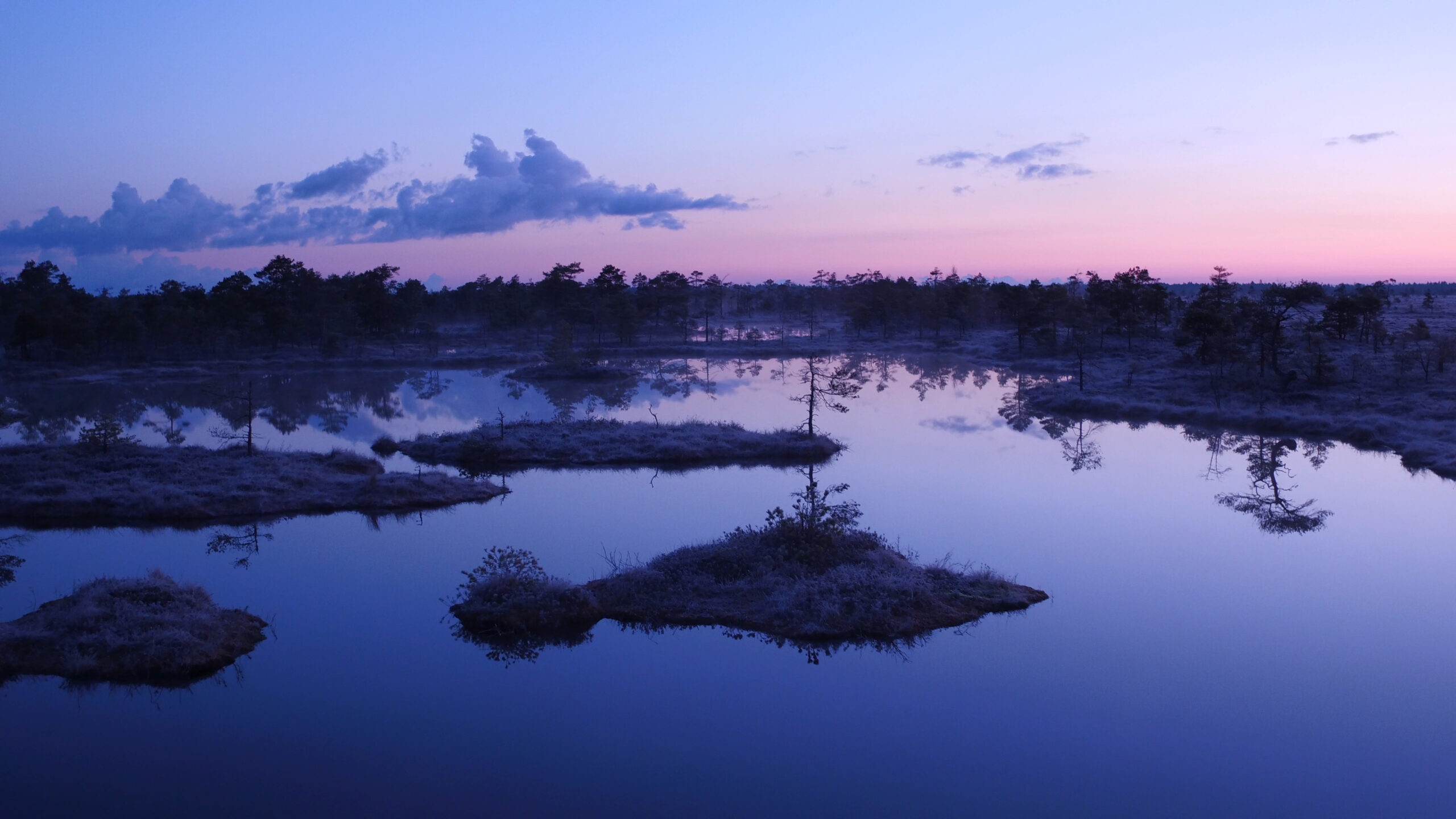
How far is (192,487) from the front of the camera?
21.9m

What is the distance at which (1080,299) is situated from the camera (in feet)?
227

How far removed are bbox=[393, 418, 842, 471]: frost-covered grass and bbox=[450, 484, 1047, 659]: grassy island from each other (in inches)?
467

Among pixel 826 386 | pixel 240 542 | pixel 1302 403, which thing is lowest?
pixel 240 542

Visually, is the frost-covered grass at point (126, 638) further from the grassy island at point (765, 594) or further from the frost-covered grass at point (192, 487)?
the frost-covered grass at point (192, 487)

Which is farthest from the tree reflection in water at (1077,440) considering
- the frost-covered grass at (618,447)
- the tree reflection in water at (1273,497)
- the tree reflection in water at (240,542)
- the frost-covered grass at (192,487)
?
the tree reflection in water at (240,542)

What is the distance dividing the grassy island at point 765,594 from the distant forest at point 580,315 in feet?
108

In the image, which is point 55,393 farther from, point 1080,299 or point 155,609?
point 1080,299

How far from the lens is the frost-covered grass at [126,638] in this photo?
38.5 ft

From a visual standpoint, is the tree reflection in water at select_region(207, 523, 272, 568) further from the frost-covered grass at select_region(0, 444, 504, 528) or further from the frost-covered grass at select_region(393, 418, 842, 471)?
the frost-covered grass at select_region(393, 418, 842, 471)

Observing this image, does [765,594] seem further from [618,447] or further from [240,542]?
[618,447]

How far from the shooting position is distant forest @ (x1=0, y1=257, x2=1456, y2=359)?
47.8 m

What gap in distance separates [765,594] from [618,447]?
48.5 feet

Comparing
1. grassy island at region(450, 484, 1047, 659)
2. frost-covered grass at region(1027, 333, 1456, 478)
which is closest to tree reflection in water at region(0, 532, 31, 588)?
grassy island at region(450, 484, 1047, 659)

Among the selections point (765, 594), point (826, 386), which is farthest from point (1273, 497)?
point (826, 386)
